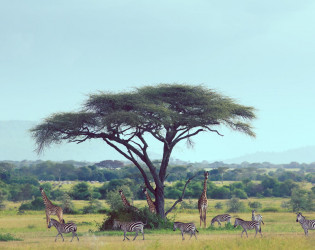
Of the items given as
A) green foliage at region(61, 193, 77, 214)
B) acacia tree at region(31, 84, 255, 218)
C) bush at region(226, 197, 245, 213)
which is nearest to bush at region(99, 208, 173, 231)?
acacia tree at region(31, 84, 255, 218)

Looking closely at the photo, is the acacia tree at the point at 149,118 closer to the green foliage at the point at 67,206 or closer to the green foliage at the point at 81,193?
the green foliage at the point at 67,206

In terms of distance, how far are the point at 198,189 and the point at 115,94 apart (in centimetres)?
5269

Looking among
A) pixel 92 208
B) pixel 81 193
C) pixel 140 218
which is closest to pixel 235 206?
pixel 92 208

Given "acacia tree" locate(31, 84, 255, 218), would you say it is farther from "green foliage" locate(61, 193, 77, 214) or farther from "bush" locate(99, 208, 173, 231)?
"green foliage" locate(61, 193, 77, 214)

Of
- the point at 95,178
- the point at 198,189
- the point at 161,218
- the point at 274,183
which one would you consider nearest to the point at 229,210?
the point at 198,189

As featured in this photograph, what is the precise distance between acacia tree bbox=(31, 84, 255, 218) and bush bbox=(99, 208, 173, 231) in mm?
1778

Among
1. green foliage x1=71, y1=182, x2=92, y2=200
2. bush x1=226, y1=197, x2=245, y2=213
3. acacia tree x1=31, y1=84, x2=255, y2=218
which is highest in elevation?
acacia tree x1=31, y1=84, x2=255, y2=218

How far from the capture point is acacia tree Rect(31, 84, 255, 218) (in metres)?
31.4

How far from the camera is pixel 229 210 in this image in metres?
59.4

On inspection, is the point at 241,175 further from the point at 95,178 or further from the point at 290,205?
the point at 290,205

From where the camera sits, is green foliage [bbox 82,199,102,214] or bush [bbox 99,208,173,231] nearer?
bush [bbox 99,208,173,231]

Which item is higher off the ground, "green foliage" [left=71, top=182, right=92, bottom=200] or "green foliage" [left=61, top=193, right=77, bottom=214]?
"green foliage" [left=71, top=182, right=92, bottom=200]

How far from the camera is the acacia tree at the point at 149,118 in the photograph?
31359 millimetres

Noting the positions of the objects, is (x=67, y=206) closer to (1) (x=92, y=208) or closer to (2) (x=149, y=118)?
(1) (x=92, y=208)
